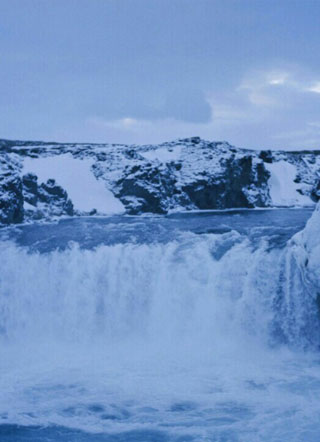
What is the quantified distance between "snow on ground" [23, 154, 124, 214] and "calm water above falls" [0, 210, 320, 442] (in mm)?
16755

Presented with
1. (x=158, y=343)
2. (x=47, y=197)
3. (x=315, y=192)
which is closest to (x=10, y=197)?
(x=47, y=197)

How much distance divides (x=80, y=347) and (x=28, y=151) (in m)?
35.7

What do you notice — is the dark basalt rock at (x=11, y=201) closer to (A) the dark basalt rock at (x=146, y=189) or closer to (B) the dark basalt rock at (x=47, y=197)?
(B) the dark basalt rock at (x=47, y=197)

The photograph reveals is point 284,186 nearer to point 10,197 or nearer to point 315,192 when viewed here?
point 315,192

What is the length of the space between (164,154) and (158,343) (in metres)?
33.0

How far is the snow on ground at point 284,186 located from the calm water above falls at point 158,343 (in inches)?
973

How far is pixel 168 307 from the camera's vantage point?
1412cm

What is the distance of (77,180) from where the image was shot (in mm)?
39094

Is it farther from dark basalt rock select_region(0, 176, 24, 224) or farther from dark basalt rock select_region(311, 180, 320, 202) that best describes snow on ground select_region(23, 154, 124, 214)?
dark basalt rock select_region(311, 180, 320, 202)

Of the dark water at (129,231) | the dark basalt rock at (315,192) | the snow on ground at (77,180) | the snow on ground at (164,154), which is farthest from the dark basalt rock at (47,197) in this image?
the dark basalt rock at (315,192)

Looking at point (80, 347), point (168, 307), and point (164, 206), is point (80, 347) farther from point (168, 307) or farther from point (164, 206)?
point (164, 206)

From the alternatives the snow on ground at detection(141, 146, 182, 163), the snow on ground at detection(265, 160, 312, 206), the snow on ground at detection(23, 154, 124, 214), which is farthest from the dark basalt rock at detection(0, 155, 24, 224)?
the snow on ground at detection(265, 160, 312, 206)

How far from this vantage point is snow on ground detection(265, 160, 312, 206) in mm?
41062

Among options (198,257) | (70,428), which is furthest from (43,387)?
(198,257)
